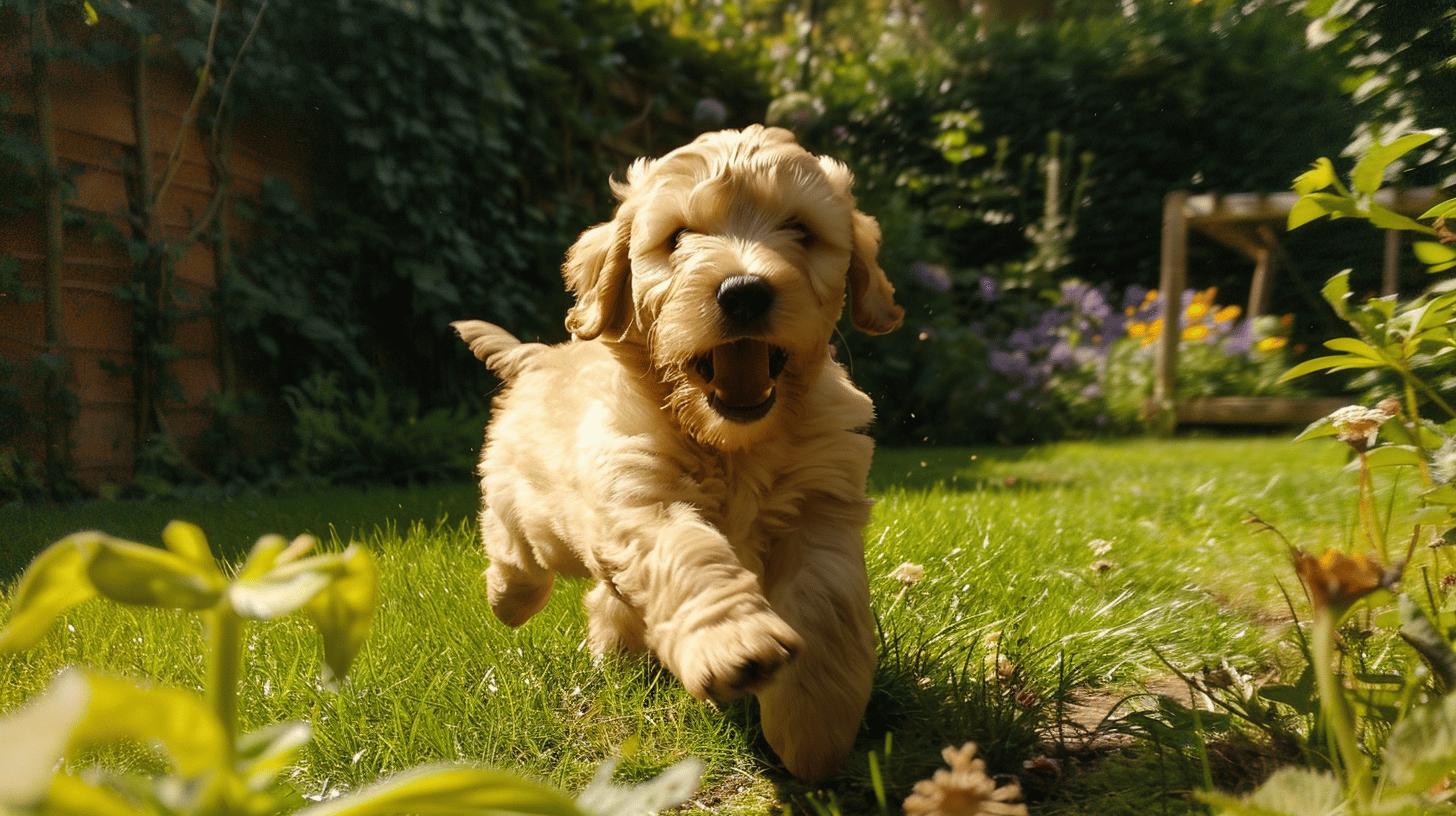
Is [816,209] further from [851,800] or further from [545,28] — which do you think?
[545,28]

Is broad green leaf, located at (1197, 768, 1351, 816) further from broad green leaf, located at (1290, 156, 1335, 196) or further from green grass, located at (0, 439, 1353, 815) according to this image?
broad green leaf, located at (1290, 156, 1335, 196)

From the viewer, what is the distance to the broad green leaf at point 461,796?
2.31 ft

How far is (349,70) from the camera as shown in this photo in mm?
5926

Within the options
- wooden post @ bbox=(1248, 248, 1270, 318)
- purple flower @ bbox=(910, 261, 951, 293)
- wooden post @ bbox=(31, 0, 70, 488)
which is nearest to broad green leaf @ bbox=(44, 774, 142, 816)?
wooden post @ bbox=(31, 0, 70, 488)

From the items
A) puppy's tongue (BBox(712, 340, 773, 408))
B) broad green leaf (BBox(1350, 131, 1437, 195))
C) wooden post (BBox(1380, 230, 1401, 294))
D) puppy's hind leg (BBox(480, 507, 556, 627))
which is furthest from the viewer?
wooden post (BBox(1380, 230, 1401, 294))

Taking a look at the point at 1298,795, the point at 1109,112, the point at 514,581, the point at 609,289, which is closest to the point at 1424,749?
the point at 1298,795

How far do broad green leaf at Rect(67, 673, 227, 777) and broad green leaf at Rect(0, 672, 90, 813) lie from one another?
3.0 inches

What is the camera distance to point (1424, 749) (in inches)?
38.8

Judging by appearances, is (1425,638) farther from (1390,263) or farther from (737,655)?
(1390,263)

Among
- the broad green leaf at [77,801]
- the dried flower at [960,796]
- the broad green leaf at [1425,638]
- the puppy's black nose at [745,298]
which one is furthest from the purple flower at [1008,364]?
the broad green leaf at [77,801]

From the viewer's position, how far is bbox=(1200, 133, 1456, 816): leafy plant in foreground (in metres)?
0.96

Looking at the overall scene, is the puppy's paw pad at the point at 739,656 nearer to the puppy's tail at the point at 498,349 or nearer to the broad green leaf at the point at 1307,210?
the broad green leaf at the point at 1307,210

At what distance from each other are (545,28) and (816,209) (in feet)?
17.1

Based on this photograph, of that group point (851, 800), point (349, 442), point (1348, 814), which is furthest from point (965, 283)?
point (1348, 814)
